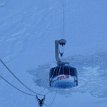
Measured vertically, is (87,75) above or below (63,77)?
above

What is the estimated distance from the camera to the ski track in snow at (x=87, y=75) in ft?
55.8

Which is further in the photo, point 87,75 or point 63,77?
point 87,75

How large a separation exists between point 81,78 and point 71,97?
1.30 m

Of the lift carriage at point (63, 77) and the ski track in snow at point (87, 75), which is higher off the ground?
the ski track in snow at point (87, 75)

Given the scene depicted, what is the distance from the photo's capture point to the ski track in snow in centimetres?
1700

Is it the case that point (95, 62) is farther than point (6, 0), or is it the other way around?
point (6, 0)

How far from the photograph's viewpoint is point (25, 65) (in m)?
17.9

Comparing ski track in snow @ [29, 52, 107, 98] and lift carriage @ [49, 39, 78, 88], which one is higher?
ski track in snow @ [29, 52, 107, 98]

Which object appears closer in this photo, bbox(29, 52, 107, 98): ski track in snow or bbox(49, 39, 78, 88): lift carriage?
bbox(49, 39, 78, 88): lift carriage

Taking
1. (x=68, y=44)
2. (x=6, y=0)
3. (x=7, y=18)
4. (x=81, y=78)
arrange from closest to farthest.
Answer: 1. (x=81, y=78)
2. (x=68, y=44)
3. (x=7, y=18)
4. (x=6, y=0)

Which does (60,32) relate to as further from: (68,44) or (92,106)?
(92,106)

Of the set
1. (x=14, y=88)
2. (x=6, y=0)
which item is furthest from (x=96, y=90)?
(x=6, y=0)

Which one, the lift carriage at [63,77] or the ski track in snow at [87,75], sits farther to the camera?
the ski track in snow at [87,75]

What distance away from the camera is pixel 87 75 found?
55.8ft
